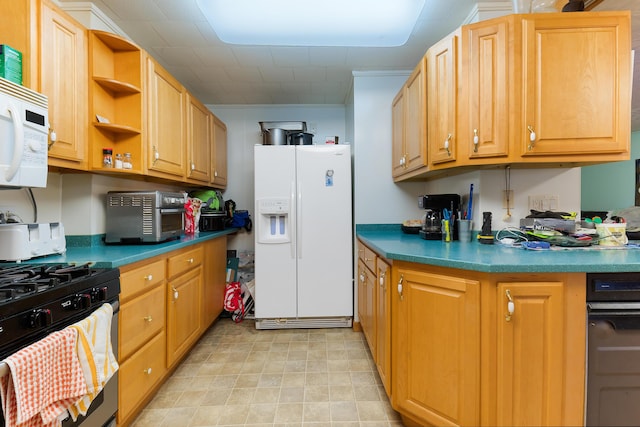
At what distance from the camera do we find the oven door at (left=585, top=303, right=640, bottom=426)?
45.3 inches

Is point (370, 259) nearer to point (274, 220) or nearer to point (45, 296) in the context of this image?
point (274, 220)

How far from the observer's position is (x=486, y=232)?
1749 mm

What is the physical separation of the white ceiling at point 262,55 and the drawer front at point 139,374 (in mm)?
2106

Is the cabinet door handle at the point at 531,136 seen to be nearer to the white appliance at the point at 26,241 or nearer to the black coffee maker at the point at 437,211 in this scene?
the black coffee maker at the point at 437,211

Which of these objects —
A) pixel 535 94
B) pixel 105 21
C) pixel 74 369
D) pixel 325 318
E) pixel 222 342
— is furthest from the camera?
pixel 325 318

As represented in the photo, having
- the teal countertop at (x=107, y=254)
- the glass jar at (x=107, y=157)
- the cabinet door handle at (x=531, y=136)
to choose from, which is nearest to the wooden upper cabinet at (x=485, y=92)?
the cabinet door handle at (x=531, y=136)

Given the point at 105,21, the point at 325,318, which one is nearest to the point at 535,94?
the point at 325,318

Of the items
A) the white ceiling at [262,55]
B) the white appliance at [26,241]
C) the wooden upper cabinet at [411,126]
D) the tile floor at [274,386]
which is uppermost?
the white ceiling at [262,55]

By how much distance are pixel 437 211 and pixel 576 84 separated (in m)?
1.00

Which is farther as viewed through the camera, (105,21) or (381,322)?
(105,21)

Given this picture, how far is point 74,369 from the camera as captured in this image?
1.00 m

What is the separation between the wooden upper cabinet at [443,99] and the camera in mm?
1679

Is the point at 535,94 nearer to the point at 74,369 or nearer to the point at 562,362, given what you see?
the point at 562,362

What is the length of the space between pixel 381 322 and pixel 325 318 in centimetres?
106
